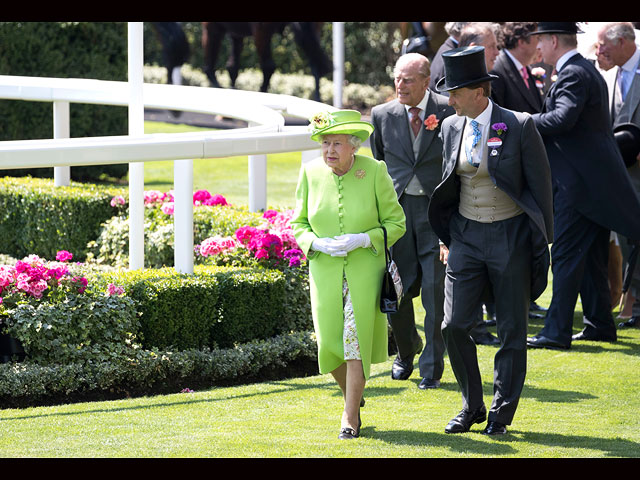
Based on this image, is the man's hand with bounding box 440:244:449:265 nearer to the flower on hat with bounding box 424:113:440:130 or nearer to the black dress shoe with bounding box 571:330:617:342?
the flower on hat with bounding box 424:113:440:130

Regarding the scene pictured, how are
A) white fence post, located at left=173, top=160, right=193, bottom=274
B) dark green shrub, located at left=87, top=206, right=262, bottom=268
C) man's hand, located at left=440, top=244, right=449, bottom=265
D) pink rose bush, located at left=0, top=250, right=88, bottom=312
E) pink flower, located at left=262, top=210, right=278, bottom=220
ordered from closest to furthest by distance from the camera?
man's hand, located at left=440, top=244, right=449, bottom=265 < pink rose bush, located at left=0, top=250, right=88, bottom=312 < white fence post, located at left=173, top=160, right=193, bottom=274 < pink flower, located at left=262, top=210, right=278, bottom=220 < dark green shrub, located at left=87, top=206, right=262, bottom=268

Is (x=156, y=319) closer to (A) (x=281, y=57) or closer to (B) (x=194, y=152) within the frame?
(B) (x=194, y=152)

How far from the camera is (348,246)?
5.60 metres

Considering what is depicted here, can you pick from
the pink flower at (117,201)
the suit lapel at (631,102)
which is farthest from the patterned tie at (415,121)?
the pink flower at (117,201)

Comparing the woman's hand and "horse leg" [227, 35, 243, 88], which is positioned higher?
"horse leg" [227, 35, 243, 88]

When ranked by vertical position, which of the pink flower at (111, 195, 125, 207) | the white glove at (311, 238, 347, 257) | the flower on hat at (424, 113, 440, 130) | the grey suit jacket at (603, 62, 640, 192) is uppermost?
the grey suit jacket at (603, 62, 640, 192)

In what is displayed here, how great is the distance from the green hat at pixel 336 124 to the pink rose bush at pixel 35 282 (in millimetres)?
2115

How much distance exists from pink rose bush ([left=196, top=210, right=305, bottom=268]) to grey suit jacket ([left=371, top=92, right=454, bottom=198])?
1.25m

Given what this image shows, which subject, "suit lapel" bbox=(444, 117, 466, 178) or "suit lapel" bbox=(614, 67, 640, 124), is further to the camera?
"suit lapel" bbox=(614, 67, 640, 124)

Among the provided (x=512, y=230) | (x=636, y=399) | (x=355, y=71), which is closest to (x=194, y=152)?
(x=512, y=230)

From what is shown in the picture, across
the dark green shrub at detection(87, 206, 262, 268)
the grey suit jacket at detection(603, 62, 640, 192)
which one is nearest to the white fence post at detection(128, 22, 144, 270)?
the dark green shrub at detection(87, 206, 262, 268)

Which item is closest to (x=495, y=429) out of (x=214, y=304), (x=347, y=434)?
(x=347, y=434)

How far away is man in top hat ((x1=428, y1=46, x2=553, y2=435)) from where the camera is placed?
18.2 ft

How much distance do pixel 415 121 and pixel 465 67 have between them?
1.42 metres
